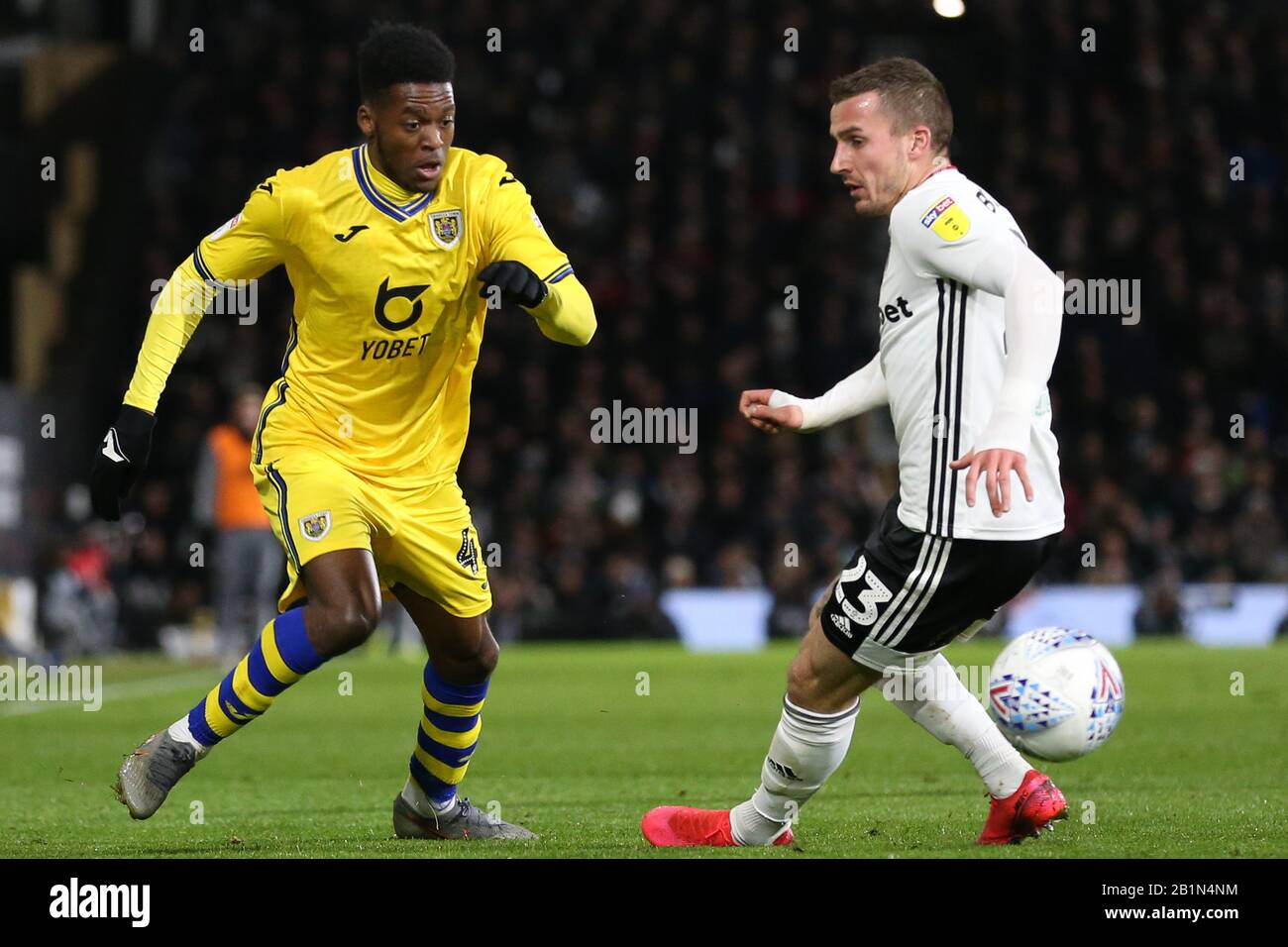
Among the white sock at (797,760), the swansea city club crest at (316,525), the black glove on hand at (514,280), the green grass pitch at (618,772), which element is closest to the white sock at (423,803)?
the green grass pitch at (618,772)

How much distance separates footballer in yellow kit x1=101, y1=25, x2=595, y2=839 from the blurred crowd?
11.5m

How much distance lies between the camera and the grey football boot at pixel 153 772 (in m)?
5.49

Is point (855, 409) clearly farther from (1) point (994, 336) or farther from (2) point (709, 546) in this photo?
(2) point (709, 546)

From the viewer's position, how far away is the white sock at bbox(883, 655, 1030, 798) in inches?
220

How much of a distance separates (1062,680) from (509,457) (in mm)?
13576

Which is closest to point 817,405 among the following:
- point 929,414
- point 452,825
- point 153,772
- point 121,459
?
point 929,414

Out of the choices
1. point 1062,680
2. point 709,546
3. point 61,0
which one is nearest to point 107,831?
point 1062,680

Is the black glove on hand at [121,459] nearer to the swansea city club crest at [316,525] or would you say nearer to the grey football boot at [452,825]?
the swansea city club crest at [316,525]

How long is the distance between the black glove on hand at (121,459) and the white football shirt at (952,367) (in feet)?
7.21

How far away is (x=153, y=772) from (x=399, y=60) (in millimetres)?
2185

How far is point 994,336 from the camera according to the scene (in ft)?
16.9

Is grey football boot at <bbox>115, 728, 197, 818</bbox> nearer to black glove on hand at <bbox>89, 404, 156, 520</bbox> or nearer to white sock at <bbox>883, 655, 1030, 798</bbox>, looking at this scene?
black glove on hand at <bbox>89, 404, 156, 520</bbox>

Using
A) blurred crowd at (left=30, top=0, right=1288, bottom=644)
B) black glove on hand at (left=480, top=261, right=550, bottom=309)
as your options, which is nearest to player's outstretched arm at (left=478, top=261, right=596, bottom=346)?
black glove on hand at (left=480, top=261, right=550, bottom=309)
